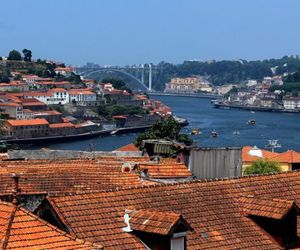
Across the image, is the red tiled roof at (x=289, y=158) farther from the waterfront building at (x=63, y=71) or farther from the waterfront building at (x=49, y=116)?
the waterfront building at (x=63, y=71)

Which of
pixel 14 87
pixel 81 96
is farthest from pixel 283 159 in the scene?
pixel 81 96

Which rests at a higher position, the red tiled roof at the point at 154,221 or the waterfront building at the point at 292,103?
the red tiled roof at the point at 154,221

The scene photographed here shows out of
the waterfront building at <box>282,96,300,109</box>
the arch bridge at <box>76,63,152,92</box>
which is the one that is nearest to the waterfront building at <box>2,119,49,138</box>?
the waterfront building at <box>282,96,300,109</box>

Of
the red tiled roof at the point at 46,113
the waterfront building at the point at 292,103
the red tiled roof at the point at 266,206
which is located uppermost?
the red tiled roof at the point at 266,206

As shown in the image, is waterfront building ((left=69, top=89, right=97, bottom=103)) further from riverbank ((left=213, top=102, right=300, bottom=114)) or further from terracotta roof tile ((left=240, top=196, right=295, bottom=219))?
terracotta roof tile ((left=240, top=196, right=295, bottom=219))

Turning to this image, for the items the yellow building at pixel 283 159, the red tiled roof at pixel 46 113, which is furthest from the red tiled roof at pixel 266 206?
the red tiled roof at pixel 46 113

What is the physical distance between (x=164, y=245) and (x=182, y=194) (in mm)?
931

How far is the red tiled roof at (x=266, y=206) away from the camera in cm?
537

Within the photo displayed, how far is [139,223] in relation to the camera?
4930 mm

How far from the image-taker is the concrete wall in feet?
29.5

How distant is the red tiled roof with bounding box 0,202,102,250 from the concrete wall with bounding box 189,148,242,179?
469 centimetres

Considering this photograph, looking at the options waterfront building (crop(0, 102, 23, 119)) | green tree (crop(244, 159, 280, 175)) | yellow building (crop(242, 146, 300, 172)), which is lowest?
waterfront building (crop(0, 102, 23, 119))

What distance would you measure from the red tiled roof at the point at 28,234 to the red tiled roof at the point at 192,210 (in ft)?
1.16

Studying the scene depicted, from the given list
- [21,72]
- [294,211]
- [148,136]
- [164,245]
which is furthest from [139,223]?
[21,72]
